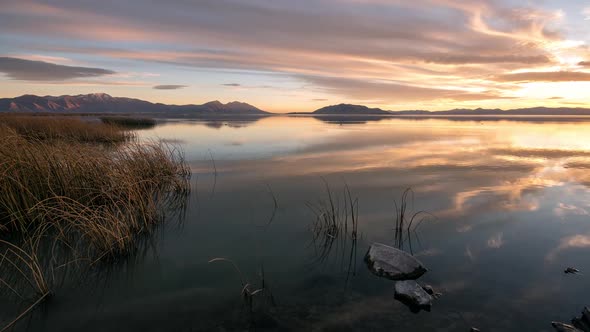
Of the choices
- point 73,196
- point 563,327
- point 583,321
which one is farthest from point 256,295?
point 73,196

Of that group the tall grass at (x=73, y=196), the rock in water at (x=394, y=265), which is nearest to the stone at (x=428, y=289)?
the rock in water at (x=394, y=265)

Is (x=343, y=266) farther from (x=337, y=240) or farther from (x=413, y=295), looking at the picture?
(x=413, y=295)

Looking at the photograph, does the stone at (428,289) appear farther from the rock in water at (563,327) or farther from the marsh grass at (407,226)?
the rock in water at (563,327)

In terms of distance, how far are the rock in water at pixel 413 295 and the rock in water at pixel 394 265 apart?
17.2 inches

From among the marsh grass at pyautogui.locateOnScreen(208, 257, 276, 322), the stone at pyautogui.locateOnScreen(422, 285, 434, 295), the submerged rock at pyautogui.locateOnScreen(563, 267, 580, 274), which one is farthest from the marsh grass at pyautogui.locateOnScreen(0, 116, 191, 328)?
the submerged rock at pyautogui.locateOnScreen(563, 267, 580, 274)

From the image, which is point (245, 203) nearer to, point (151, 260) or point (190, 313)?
point (151, 260)

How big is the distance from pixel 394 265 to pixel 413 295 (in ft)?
3.00

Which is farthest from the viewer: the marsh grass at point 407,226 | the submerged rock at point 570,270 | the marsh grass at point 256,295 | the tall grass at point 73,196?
the marsh grass at point 407,226

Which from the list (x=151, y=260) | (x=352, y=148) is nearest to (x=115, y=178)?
(x=151, y=260)

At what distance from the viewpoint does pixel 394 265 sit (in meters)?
6.28

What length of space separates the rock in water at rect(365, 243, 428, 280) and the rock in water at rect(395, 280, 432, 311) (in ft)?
1.43

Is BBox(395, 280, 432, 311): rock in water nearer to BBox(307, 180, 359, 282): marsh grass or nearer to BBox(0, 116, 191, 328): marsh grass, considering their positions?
BBox(307, 180, 359, 282): marsh grass

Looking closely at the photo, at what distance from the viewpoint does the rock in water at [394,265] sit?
618cm

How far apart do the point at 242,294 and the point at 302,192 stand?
273 inches
